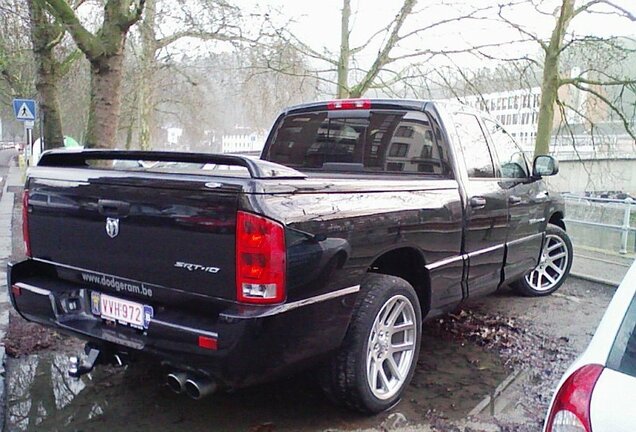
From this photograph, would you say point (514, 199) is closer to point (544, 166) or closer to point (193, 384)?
point (544, 166)

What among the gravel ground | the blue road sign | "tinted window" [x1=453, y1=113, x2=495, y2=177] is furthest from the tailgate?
the blue road sign

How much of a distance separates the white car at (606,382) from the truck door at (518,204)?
322 centimetres

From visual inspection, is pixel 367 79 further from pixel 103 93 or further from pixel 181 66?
pixel 181 66

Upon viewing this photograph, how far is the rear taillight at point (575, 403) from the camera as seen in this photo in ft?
5.16

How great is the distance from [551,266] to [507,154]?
5.90ft

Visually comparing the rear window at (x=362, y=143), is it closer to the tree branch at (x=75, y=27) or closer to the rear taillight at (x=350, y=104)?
the rear taillight at (x=350, y=104)

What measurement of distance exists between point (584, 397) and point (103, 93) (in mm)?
8674

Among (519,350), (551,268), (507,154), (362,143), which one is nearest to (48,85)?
(362,143)

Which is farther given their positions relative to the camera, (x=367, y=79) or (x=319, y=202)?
(x=367, y=79)

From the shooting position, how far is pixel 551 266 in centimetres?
630

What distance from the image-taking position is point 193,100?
96.6ft

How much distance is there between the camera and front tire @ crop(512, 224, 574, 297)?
616 cm

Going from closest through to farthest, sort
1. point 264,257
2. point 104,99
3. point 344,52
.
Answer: point 264,257 → point 104,99 → point 344,52

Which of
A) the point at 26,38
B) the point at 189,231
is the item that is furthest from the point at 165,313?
the point at 26,38
